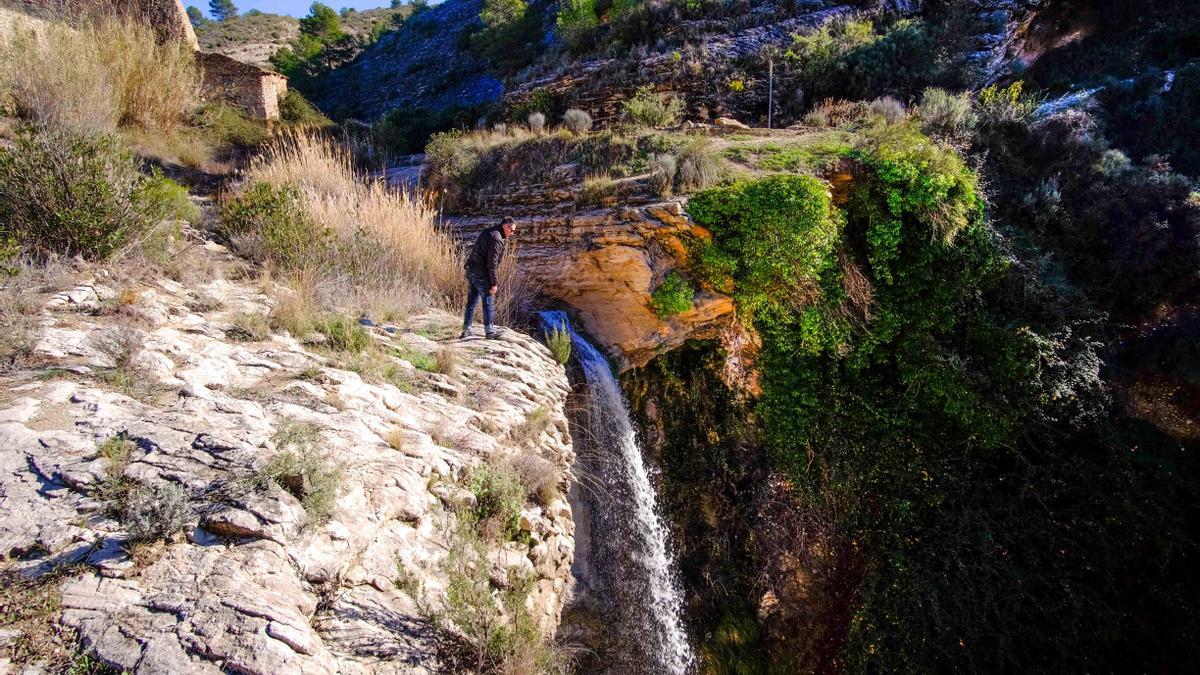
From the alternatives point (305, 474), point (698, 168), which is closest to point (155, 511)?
point (305, 474)

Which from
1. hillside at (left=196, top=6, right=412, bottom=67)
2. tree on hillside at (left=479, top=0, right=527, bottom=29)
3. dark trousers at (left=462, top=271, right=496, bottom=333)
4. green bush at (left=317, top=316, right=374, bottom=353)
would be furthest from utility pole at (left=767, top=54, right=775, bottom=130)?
hillside at (left=196, top=6, right=412, bottom=67)

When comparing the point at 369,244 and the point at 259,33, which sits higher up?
the point at 259,33

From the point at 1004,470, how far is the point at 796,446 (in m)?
2.22

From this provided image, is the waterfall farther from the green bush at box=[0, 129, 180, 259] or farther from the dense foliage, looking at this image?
the green bush at box=[0, 129, 180, 259]

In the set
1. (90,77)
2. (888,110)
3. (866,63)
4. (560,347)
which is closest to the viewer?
(560,347)

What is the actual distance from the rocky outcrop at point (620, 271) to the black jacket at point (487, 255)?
151 cm

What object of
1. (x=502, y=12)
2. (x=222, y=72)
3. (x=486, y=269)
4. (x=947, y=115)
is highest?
(x=502, y=12)

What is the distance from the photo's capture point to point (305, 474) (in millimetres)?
1956

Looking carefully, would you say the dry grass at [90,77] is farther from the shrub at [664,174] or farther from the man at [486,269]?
the shrub at [664,174]

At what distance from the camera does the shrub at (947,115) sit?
7.32 metres

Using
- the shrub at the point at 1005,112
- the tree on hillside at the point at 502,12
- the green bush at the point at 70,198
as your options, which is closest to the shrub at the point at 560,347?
the green bush at the point at 70,198

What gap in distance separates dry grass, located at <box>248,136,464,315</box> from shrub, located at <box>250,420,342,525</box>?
2470mm

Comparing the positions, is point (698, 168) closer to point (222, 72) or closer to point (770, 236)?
point (770, 236)

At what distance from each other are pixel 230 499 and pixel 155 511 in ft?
0.67
